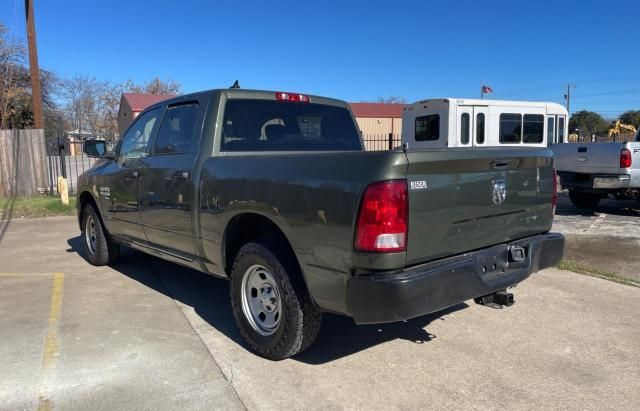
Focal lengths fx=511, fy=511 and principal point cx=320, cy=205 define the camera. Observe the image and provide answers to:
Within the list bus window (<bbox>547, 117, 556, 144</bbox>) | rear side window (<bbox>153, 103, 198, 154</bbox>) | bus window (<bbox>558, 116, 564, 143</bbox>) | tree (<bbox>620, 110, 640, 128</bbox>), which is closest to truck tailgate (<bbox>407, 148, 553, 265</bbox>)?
rear side window (<bbox>153, 103, 198, 154</bbox>)

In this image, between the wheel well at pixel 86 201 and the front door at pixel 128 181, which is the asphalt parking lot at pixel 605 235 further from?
the wheel well at pixel 86 201

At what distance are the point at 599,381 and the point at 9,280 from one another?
5945mm

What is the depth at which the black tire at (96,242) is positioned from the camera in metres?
6.30

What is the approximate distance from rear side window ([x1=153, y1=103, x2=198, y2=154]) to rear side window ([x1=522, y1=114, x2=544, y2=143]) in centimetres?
1429

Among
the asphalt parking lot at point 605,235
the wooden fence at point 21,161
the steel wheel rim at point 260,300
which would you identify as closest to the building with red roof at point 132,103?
the wooden fence at point 21,161

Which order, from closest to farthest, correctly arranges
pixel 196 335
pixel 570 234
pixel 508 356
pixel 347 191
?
pixel 347 191 < pixel 508 356 < pixel 196 335 < pixel 570 234

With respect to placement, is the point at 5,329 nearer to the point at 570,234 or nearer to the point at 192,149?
the point at 192,149

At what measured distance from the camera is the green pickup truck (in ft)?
9.39

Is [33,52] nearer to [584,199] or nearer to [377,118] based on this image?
[584,199]

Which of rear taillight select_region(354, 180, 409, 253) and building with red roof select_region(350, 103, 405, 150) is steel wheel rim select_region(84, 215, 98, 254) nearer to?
rear taillight select_region(354, 180, 409, 253)

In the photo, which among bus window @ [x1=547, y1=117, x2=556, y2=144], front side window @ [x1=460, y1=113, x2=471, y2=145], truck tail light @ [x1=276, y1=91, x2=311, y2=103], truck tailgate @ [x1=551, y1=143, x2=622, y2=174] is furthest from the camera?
bus window @ [x1=547, y1=117, x2=556, y2=144]

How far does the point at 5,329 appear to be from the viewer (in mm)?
4293

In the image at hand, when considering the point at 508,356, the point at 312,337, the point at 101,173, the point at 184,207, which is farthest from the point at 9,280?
the point at 508,356

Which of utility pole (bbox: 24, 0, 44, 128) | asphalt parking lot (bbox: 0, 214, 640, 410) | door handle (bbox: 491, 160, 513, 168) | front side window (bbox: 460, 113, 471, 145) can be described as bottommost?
asphalt parking lot (bbox: 0, 214, 640, 410)
